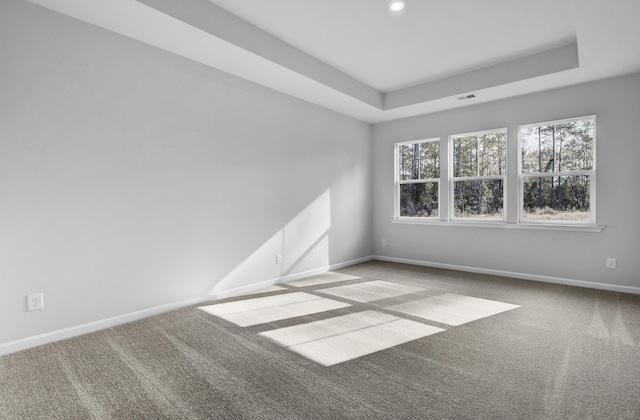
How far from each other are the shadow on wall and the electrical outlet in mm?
1470

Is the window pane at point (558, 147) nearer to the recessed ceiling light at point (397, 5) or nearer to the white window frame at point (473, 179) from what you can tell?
the white window frame at point (473, 179)

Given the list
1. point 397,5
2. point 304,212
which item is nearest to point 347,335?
point 304,212

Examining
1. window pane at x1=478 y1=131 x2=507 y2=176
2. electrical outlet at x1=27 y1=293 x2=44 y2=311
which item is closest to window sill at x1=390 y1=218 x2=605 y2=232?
window pane at x1=478 y1=131 x2=507 y2=176

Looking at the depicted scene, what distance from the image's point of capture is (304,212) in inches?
184

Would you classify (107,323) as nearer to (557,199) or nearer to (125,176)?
(125,176)

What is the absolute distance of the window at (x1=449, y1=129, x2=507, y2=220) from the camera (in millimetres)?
4730

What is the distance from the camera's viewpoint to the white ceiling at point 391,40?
2650 millimetres

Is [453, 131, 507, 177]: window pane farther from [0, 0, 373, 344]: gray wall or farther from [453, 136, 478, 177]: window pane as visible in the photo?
[0, 0, 373, 344]: gray wall

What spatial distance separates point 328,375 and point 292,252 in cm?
256

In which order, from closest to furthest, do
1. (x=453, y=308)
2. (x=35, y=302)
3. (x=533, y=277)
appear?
(x=35, y=302)
(x=453, y=308)
(x=533, y=277)

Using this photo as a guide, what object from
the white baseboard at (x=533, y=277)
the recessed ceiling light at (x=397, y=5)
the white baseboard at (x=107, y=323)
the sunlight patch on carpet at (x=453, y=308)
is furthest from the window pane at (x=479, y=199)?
the white baseboard at (x=107, y=323)

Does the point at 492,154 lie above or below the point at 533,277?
above

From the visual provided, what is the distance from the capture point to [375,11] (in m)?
2.95

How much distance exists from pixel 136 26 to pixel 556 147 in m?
4.96
